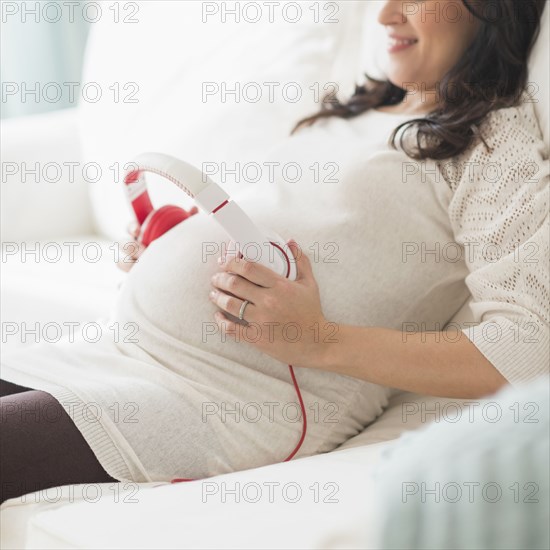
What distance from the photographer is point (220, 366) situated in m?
1.02

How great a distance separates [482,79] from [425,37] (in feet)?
0.33

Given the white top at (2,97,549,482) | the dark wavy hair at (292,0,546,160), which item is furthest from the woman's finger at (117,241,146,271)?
the dark wavy hair at (292,0,546,160)

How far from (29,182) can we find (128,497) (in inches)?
40.2

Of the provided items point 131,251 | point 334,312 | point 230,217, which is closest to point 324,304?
point 334,312

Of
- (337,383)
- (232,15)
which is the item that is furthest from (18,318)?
(232,15)

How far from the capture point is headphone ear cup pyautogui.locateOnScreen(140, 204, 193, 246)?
1178 millimetres

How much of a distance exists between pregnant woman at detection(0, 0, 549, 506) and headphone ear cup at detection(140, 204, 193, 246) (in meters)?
0.05

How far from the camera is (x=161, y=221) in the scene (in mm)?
1176

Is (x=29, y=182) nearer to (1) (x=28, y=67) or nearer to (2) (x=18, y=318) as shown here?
(2) (x=18, y=318)

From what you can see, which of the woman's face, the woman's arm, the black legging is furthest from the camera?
the woman's face

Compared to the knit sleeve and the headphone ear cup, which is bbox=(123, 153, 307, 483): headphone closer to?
the headphone ear cup

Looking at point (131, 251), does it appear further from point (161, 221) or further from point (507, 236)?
point (507, 236)

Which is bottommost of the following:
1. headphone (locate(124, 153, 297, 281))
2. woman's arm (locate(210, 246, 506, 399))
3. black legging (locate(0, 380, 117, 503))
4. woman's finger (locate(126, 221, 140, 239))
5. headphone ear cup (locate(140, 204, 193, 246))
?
black legging (locate(0, 380, 117, 503))

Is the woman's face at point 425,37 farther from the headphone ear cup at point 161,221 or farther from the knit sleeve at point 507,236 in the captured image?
the headphone ear cup at point 161,221
